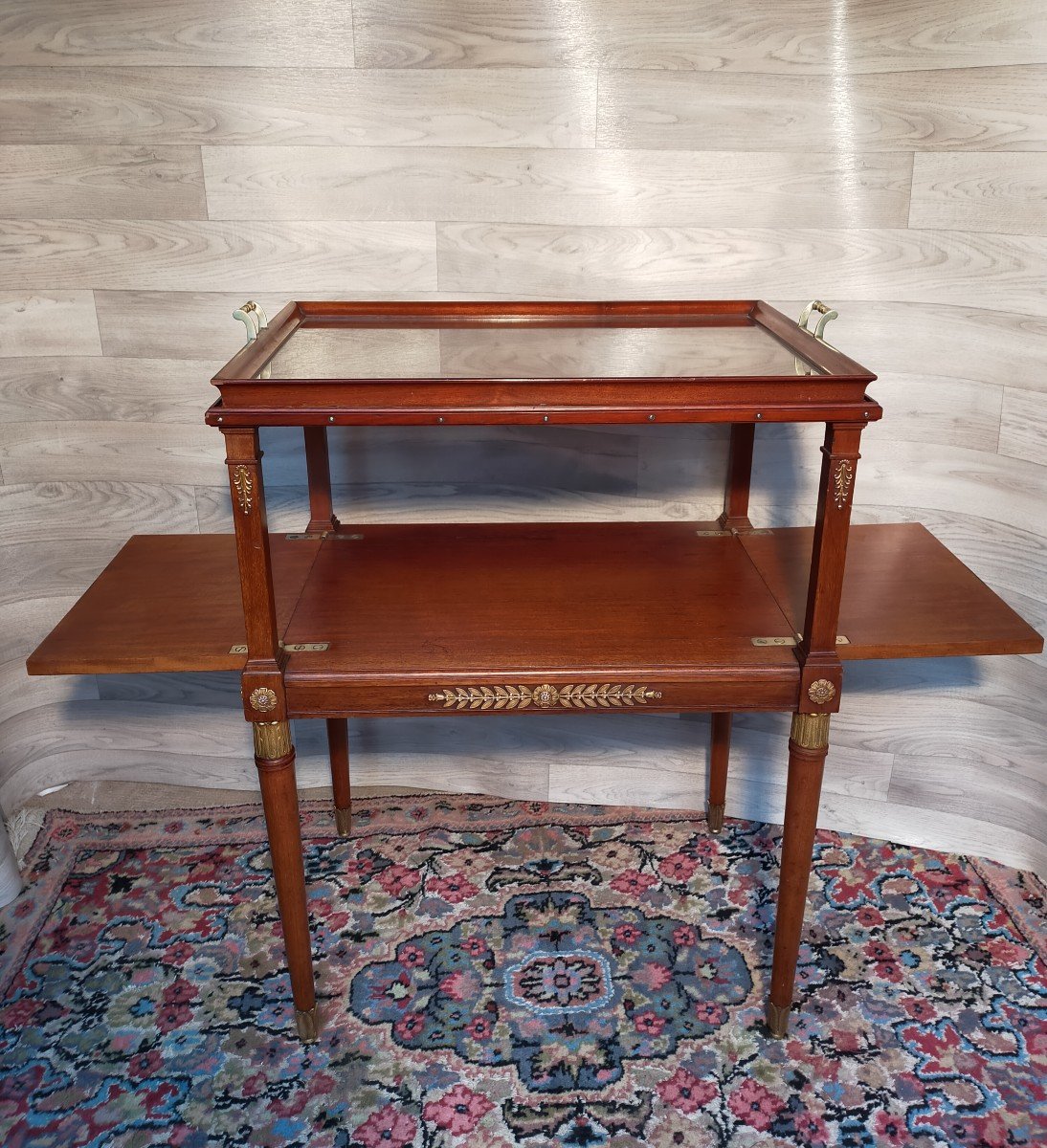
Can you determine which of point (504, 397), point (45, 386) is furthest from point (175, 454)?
point (504, 397)

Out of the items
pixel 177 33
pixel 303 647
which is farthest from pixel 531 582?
pixel 177 33

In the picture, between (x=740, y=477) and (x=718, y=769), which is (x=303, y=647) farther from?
(x=718, y=769)

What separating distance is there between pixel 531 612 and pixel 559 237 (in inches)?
31.7

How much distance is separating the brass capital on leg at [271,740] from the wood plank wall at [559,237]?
2.64 feet

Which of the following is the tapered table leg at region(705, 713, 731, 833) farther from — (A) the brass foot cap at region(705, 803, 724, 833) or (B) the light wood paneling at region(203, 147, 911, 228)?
(B) the light wood paneling at region(203, 147, 911, 228)

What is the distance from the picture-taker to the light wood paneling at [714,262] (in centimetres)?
224

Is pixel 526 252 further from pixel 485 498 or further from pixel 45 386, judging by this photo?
pixel 45 386

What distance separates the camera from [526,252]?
2.30 meters

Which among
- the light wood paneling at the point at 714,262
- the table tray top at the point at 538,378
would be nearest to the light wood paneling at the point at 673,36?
the light wood paneling at the point at 714,262

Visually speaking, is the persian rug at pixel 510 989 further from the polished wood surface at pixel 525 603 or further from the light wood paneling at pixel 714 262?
the light wood paneling at pixel 714 262

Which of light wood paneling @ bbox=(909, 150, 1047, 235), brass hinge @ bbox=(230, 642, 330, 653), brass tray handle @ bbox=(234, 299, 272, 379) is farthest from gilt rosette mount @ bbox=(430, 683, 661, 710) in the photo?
light wood paneling @ bbox=(909, 150, 1047, 235)

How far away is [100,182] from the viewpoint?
2275mm

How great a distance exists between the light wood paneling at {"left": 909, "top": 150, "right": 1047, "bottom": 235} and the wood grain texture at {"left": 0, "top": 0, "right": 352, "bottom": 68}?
3.71 ft

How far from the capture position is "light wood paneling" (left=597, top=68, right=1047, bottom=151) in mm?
2111
